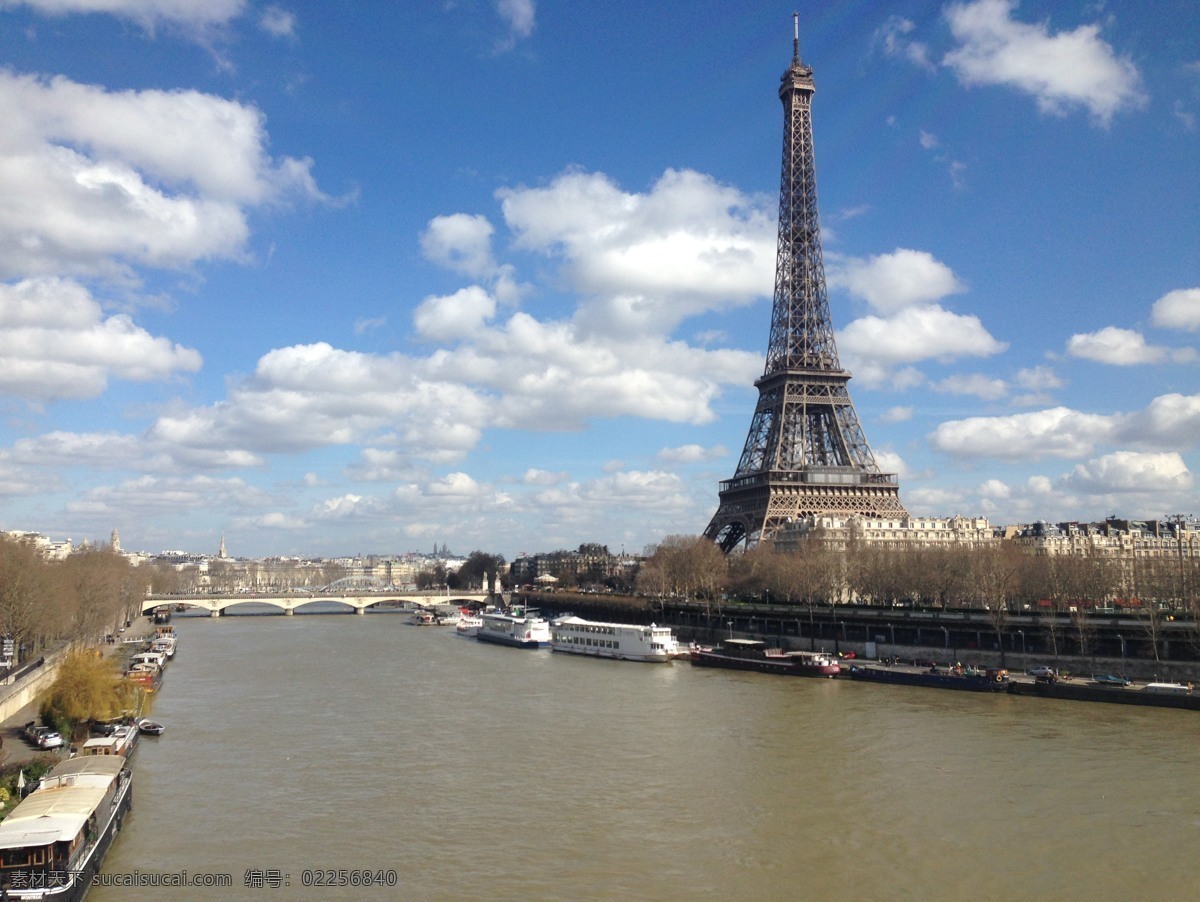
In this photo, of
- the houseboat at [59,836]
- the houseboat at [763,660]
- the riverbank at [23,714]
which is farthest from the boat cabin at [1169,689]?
the riverbank at [23,714]

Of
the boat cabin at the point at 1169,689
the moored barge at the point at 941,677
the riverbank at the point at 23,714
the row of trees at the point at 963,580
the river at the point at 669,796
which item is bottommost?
the river at the point at 669,796

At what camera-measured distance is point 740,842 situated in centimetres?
2028

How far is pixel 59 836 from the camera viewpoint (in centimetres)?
1703

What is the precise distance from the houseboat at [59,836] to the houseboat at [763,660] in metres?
32.8

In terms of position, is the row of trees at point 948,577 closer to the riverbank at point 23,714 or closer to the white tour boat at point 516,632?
the white tour boat at point 516,632

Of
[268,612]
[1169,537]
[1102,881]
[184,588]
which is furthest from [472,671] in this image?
[184,588]

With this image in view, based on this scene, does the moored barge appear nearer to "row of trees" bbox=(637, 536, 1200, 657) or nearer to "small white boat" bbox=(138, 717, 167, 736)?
"row of trees" bbox=(637, 536, 1200, 657)

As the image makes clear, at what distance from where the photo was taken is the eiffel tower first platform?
7962cm

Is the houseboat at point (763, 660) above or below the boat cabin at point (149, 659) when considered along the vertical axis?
above

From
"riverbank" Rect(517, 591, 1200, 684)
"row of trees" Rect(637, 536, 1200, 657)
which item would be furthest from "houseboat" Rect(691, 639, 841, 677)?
"row of trees" Rect(637, 536, 1200, 657)

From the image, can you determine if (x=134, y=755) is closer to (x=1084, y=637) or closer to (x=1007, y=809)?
(x=1007, y=809)

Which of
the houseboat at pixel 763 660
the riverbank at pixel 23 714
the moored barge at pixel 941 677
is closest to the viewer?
the riverbank at pixel 23 714

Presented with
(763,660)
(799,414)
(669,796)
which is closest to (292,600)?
(799,414)

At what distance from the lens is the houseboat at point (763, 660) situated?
46388mm
